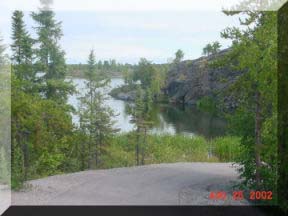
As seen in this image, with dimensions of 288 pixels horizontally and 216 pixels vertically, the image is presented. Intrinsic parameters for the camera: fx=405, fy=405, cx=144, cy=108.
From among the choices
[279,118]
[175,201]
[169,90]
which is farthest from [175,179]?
[169,90]

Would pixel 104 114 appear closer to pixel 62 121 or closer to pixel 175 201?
pixel 62 121

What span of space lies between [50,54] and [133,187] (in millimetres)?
7033

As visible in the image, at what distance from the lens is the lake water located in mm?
16531

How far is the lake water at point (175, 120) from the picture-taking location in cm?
1653

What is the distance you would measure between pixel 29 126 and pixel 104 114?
306 cm

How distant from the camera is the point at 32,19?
13.2 meters

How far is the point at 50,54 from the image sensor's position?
13.2 metres

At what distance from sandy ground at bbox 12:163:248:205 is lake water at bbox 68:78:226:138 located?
20.2 feet

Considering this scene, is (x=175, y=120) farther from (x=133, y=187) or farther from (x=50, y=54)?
(x=133, y=187)

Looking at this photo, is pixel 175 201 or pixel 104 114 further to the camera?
pixel 104 114
